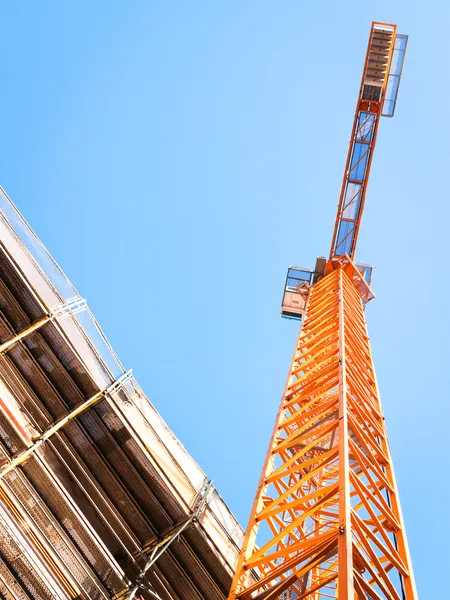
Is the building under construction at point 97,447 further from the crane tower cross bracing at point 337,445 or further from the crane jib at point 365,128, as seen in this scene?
the crane jib at point 365,128

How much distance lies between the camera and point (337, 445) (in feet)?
46.6

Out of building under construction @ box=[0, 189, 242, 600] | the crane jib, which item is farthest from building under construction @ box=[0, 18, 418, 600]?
the crane jib

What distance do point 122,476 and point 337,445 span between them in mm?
5009

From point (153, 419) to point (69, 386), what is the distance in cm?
258

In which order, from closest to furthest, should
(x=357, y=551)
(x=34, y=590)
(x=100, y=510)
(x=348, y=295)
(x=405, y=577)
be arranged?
(x=357, y=551)
(x=405, y=577)
(x=34, y=590)
(x=100, y=510)
(x=348, y=295)

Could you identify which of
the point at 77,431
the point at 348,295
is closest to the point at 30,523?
the point at 77,431

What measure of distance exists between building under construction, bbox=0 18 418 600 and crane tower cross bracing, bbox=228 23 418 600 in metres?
0.07

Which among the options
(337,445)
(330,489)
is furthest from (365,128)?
(330,489)

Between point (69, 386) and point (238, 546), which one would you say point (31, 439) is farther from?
point (238, 546)

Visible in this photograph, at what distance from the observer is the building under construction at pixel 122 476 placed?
12.1 meters

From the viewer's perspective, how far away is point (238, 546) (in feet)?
54.7

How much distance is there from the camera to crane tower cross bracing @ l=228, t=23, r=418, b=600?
405 inches

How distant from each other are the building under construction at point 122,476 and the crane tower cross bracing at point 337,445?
7cm

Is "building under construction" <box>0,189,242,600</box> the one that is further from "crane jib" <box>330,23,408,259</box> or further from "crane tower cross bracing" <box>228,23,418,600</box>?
"crane jib" <box>330,23,408,259</box>
